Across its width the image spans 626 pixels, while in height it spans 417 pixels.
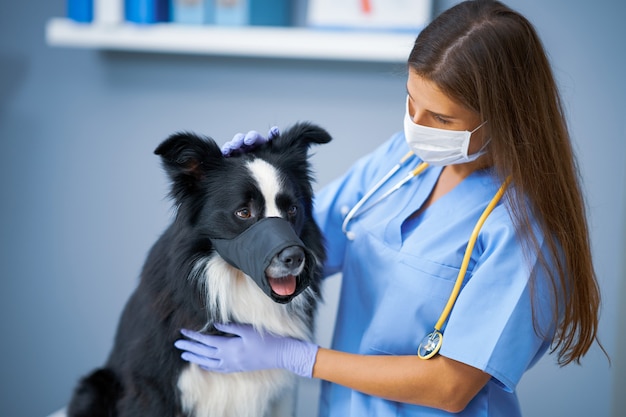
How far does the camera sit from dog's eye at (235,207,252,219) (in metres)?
1.36

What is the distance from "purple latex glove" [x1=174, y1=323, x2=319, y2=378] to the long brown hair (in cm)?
55

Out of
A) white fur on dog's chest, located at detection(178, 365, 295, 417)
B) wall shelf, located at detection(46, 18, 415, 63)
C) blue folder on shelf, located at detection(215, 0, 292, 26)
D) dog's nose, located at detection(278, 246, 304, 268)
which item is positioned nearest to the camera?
dog's nose, located at detection(278, 246, 304, 268)

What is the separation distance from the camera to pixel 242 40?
222cm

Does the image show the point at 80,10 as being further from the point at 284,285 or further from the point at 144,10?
the point at 284,285

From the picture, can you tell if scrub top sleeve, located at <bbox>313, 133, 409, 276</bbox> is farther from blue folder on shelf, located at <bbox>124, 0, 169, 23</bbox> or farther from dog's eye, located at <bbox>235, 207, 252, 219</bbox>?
blue folder on shelf, located at <bbox>124, 0, 169, 23</bbox>

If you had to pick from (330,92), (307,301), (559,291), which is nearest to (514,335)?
(559,291)

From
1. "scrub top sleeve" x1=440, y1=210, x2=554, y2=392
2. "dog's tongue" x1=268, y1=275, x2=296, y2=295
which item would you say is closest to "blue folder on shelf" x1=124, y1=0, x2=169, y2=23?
"dog's tongue" x1=268, y1=275, x2=296, y2=295

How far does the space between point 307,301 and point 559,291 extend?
0.56 m

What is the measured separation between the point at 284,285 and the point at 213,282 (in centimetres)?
18

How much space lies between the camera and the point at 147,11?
7.53ft

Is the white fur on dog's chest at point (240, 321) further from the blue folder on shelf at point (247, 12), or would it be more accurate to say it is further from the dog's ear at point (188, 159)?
the blue folder on shelf at point (247, 12)

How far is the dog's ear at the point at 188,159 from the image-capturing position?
4.36 feet

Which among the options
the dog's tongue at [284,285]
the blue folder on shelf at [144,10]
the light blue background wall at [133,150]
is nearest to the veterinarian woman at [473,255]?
the dog's tongue at [284,285]

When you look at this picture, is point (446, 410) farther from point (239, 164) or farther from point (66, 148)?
point (66, 148)
